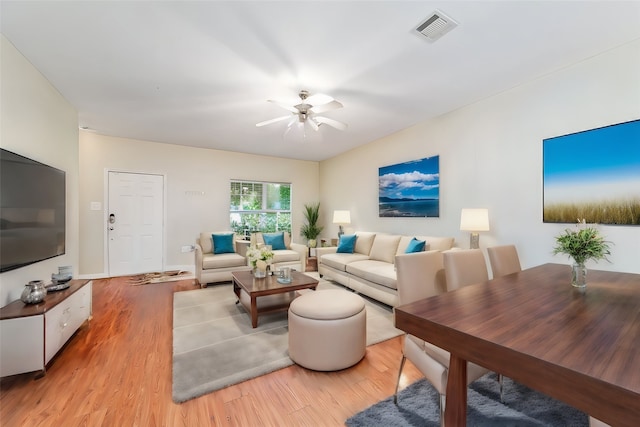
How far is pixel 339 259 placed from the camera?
4.26 metres

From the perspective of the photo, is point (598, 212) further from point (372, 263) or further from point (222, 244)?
point (222, 244)

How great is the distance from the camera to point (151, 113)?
375 cm

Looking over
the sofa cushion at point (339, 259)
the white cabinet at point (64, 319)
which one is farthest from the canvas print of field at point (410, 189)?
the white cabinet at point (64, 319)

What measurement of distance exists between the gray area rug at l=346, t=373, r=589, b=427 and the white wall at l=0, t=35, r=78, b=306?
2892 mm

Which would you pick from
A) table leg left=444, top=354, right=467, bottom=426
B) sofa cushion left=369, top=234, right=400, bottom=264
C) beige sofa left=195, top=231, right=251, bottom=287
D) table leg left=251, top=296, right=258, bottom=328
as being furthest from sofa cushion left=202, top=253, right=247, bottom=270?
table leg left=444, top=354, right=467, bottom=426

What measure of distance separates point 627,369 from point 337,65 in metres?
2.68

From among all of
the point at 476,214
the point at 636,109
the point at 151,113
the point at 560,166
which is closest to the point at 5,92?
the point at 151,113

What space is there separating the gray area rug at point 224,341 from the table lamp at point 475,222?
54.0 inches

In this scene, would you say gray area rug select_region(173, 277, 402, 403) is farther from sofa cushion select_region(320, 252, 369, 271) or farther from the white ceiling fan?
the white ceiling fan

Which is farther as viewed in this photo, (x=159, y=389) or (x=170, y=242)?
(x=170, y=242)

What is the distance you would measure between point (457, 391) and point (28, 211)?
331cm

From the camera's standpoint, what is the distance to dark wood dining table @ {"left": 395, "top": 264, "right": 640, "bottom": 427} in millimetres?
673

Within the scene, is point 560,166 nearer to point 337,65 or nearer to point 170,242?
point 337,65

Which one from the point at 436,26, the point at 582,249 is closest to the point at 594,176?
the point at 582,249
